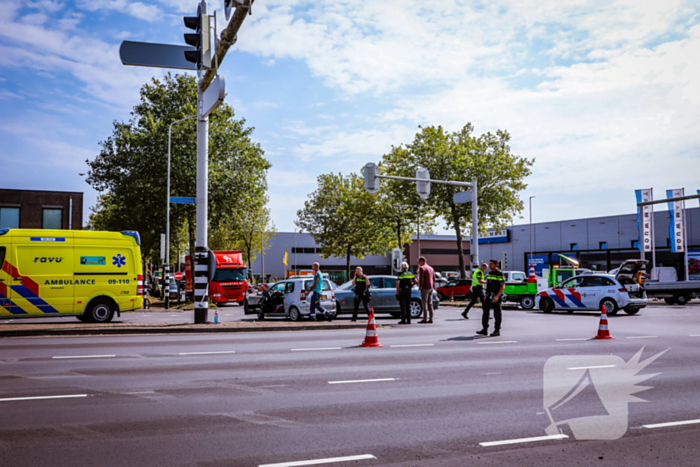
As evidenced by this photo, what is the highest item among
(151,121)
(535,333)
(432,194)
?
(151,121)

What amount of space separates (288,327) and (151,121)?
2396 centimetres

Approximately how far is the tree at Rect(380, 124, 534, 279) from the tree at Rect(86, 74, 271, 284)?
31.4 ft

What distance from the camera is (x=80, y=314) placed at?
18.3 m

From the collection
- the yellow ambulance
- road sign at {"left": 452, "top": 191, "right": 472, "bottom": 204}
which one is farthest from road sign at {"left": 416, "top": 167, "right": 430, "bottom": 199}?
the yellow ambulance

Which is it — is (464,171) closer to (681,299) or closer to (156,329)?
(681,299)

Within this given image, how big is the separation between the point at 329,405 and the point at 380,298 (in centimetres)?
1434

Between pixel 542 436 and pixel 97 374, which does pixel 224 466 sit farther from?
pixel 97 374

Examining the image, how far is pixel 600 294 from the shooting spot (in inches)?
910

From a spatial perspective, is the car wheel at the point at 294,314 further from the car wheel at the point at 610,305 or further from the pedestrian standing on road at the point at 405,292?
the car wheel at the point at 610,305

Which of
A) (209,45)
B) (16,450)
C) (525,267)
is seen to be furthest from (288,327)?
(525,267)

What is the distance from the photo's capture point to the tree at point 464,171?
3762 cm

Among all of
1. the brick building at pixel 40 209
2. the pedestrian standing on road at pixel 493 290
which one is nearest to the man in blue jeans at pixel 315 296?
the pedestrian standing on road at pixel 493 290

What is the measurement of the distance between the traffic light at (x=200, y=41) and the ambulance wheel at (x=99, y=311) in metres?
8.38

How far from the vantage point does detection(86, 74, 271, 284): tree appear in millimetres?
35500
